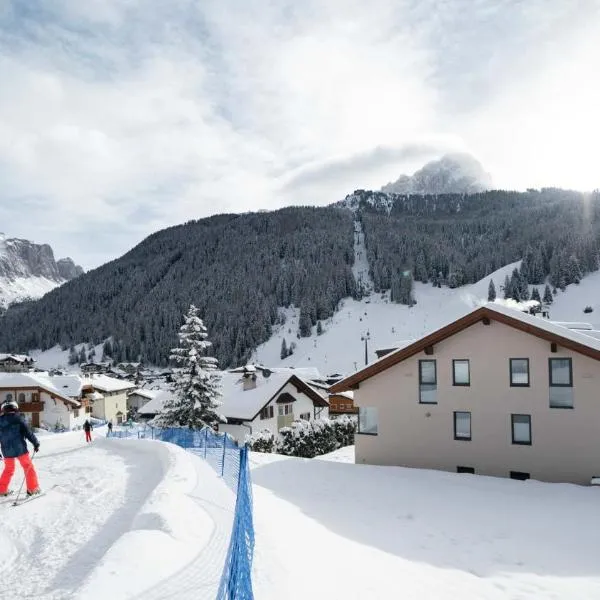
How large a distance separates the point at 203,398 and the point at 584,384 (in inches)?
963

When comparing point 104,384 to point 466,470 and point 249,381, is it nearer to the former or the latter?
point 249,381

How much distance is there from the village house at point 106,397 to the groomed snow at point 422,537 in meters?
64.6

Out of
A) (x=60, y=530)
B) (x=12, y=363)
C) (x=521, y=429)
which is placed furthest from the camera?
(x=12, y=363)

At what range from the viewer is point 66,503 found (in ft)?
31.4

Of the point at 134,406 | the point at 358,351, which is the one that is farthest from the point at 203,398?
the point at 358,351

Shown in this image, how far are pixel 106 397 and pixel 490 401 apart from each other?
7204cm

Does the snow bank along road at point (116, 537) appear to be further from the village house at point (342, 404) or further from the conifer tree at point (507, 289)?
the conifer tree at point (507, 289)

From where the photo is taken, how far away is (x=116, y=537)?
7309 millimetres

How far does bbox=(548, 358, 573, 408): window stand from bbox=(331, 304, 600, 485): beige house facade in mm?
34

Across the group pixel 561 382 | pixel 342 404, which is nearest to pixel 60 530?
pixel 561 382

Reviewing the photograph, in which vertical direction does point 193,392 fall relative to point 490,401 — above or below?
below

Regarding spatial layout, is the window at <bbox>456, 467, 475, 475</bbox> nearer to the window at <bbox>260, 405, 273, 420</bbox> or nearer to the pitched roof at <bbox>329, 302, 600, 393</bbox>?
the pitched roof at <bbox>329, 302, 600, 393</bbox>

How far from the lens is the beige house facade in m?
18.0

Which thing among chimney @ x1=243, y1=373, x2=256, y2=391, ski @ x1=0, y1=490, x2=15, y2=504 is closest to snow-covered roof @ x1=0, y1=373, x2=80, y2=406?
Answer: chimney @ x1=243, y1=373, x2=256, y2=391
